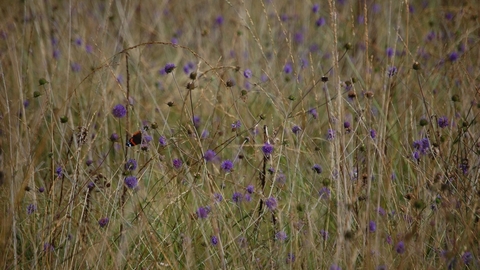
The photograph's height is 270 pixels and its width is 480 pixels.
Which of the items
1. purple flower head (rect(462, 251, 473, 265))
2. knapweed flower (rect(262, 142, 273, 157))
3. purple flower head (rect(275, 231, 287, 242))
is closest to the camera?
purple flower head (rect(462, 251, 473, 265))

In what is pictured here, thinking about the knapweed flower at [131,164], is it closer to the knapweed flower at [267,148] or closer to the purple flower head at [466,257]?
the knapweed flower at [267,148]

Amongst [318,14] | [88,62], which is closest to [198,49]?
[88,62]

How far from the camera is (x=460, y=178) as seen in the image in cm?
207

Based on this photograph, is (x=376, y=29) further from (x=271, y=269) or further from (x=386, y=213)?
(x=271, y=269)

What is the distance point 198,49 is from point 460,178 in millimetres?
2165

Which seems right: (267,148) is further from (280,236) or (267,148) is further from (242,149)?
(242,149)

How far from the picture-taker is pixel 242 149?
2.77 metres

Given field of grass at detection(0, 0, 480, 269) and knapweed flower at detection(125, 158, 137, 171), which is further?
knapweed flower at detection(125, 158, 137, 171)

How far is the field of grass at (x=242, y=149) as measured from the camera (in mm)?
1961

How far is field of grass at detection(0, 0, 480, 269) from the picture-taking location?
1.96 m

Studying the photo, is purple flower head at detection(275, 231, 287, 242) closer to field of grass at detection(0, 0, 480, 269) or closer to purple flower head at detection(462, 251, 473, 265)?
field of grass at detection(0, 0, 480, 269)

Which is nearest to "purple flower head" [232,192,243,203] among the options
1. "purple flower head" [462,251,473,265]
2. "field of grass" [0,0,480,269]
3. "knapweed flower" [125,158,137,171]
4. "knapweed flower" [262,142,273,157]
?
"field of grass" [0,0,480,269]

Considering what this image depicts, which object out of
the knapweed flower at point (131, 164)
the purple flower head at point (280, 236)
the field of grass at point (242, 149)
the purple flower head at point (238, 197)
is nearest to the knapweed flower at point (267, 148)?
the field of grass at point (242, 149)

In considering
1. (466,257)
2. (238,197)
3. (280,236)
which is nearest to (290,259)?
(280,236)
